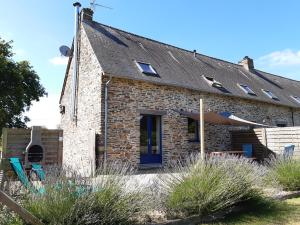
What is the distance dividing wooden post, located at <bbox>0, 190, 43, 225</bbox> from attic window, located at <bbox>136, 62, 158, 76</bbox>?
980 cm

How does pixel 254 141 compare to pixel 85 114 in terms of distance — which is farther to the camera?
pixel 254 141

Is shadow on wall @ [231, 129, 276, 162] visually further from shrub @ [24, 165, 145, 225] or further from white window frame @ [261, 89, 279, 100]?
shrub @ [24, 165, 145, 225]

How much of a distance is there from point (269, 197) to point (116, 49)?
9.70 meters

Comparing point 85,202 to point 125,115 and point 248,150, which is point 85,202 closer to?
point 125,115

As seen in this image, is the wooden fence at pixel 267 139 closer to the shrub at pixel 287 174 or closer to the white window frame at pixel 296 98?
the shrub at pixel 287 174

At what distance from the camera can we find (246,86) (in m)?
18.9

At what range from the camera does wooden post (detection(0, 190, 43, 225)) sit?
363 cm

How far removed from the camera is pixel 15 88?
73.7ft

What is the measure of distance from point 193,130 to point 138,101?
11.7ft

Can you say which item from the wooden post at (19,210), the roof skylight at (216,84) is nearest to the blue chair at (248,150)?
the roof skylight at (216,84)

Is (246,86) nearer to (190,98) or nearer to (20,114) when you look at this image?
(190,98)

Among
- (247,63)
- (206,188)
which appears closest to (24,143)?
(206,188)

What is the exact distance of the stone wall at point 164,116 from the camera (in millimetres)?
11898

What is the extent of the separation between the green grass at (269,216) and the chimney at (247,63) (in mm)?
19252
